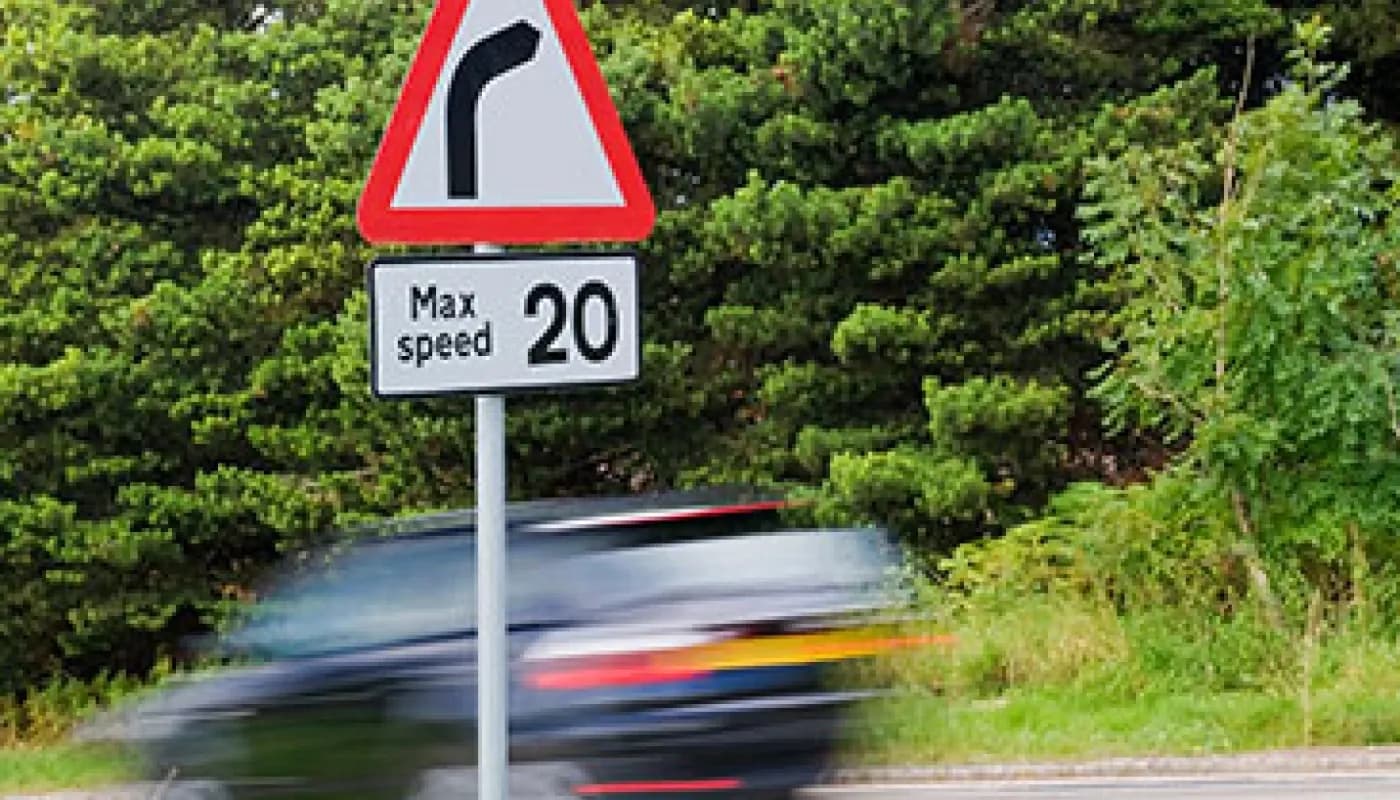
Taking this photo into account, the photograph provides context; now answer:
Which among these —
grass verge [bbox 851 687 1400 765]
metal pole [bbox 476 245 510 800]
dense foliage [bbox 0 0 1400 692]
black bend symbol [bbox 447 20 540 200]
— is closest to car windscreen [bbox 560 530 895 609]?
Result: metal pole [bbox 476 245 510 800]

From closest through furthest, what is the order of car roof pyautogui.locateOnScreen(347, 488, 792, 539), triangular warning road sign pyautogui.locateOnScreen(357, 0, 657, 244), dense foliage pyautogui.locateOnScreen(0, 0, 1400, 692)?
1. triangular warning road sign pyautogui.locateOnScreen(357, 0, 657, 244)
2. car roof pyautogui.locateOnScreen(347, 488, 792, 539)
3. dense foliage pyautogui.locateOnScreen(0, 0, 1400, 692)

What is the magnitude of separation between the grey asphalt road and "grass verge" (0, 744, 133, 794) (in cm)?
358

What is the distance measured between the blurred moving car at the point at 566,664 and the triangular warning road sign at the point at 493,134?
77.1 inches

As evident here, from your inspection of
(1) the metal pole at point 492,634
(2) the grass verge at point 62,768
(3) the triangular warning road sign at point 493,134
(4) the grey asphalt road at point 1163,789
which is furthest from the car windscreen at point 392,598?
(4) the grey asphalt road at point 1163,789

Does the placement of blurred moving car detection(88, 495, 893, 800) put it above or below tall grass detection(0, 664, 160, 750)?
above

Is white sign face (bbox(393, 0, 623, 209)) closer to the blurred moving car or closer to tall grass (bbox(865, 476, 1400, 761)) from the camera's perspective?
the blurred moving car

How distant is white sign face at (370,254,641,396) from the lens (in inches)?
144

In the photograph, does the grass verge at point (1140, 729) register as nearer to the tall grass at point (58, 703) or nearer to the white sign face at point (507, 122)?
the white sign face at point (507, 122)

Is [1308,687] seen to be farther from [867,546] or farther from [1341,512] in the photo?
[867,546]

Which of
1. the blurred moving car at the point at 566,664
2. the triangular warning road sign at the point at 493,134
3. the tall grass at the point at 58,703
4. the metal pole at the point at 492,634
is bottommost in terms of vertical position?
the tall grass at the point at 58,703

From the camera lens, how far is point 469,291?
3709 mm

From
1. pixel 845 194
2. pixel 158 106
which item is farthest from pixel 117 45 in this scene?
pixel 845 194

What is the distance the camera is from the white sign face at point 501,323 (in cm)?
365

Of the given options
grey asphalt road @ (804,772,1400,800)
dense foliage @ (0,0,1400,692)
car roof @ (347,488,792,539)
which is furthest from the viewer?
dense foliage @ (0,0,1400,692)
